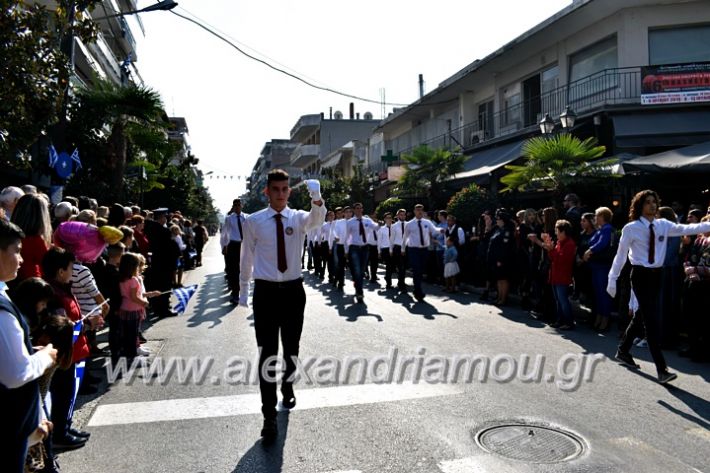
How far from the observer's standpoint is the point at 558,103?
19.8 metres

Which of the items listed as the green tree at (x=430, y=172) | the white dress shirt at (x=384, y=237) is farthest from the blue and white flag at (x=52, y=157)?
the green tree at (x=430, y=172)

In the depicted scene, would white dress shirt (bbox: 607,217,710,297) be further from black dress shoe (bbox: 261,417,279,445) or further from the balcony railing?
the balcony railing

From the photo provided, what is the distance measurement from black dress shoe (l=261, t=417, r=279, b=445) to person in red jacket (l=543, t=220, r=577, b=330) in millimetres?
5773

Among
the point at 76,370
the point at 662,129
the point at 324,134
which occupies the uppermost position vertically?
the point at 324,134

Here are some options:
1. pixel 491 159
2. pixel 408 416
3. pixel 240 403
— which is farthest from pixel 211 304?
pixel 491 159

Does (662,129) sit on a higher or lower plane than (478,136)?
lower

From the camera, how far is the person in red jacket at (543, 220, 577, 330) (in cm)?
878

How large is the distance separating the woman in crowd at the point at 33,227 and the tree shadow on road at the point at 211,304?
4617 mm

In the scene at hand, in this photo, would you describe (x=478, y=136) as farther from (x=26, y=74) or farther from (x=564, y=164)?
(x=26, y=74)

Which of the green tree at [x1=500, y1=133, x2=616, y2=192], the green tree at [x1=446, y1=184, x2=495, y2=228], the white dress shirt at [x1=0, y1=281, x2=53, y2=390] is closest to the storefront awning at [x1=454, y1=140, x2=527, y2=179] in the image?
the green tree at [x1=446, y1=184, x2=495, y2=228]

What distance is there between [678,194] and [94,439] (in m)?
15.9

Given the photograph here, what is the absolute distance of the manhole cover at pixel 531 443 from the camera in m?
3.96

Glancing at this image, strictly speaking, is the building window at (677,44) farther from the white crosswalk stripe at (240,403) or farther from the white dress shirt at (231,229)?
the white crosswalk stripe at (240,403)

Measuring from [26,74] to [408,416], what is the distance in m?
6.60
